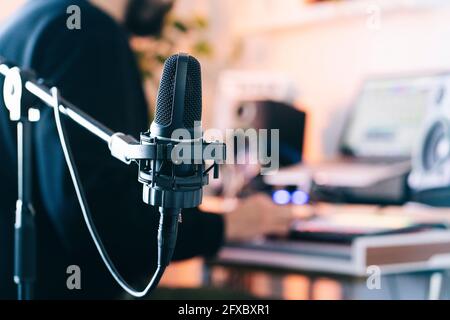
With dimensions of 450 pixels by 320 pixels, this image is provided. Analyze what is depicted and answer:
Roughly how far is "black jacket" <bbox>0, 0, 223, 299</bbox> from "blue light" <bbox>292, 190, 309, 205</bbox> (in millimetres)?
694

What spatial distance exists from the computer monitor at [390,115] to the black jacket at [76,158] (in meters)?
0.83

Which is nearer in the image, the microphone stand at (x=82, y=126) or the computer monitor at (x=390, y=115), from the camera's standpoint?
the microphone stand at (x=82, y=126)

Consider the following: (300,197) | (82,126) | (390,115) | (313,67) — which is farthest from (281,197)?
(82,126)

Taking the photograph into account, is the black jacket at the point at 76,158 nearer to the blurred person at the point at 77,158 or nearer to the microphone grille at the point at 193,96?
the blurred person at the point at 77,158

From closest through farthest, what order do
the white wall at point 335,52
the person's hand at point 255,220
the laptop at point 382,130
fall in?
the person's hand at point 255,220 → the laptop at point 382,130 → the white wall at point 335,52

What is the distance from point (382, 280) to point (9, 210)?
2.21 ft

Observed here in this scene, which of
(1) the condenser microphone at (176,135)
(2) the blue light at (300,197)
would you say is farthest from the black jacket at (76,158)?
(2) the blue light at (300,197)

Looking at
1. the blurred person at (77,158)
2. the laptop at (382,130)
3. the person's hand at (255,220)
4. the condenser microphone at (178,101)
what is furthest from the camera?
the laptop at (382,130)

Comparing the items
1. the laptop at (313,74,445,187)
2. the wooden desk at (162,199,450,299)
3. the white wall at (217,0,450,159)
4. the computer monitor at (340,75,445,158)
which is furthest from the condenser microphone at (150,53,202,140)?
the white wall at (217,0,450,159)

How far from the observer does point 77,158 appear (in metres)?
0.75

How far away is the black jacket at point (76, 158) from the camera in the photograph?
0.76 meters

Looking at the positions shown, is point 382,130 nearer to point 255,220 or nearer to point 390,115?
point 390,115

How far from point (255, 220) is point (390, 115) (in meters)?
0.50
